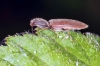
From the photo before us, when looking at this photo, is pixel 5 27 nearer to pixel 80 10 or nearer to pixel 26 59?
pixel 80 10

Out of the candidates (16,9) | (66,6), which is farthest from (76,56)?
(16,9)

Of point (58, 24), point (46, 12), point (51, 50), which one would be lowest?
point (51, 50)

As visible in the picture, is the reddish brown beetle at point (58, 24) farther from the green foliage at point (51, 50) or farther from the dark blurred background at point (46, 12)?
the dark blurred background at point (46, 12)

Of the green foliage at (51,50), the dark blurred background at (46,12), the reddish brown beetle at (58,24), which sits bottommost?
the green foliage at (51,50)

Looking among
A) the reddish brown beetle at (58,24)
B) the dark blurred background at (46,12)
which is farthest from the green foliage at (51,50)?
the dark blurred background at (46,12)

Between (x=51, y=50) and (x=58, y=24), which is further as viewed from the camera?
(x=58, y=24)

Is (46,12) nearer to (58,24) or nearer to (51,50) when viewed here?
(58,24)

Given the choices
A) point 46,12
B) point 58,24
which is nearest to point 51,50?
point 58,24
